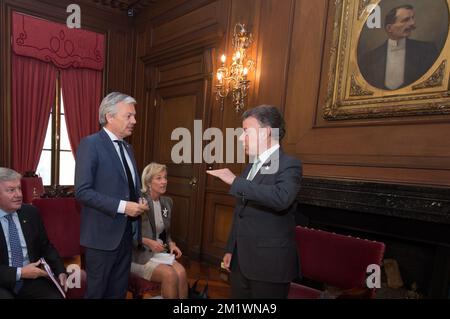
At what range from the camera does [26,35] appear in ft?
14.9

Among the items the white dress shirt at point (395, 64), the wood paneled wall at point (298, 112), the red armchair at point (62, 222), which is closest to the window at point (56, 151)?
the wood paneled wall at point (298, 112)

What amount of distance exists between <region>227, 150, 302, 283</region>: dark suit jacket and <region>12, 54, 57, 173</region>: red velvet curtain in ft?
14.6

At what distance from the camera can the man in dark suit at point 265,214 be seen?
1.45m

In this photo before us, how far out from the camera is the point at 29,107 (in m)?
4.71

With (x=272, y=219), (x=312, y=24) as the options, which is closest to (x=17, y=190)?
(x=272, y=219)

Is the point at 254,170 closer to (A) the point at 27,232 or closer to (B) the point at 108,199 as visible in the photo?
(B) the point at 108,199

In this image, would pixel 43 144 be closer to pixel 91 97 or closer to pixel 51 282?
pixel 91 97

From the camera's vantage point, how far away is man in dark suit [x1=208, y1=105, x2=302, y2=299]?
1.45 meters

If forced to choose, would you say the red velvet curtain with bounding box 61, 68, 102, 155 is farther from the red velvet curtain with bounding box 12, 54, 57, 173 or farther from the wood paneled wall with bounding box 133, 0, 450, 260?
the wood paneled wall with bounding box 133, 0, 450, 260

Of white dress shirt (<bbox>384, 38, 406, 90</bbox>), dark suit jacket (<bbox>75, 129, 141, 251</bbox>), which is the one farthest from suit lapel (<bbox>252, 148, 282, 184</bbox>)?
white dress shirt (<bbox>384, 38, 406, 90</bbox>)

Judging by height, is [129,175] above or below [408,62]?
below

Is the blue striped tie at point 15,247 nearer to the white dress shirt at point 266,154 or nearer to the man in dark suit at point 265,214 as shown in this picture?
the man in dark suit at point 265,214

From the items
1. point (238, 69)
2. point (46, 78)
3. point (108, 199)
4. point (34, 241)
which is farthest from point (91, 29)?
point (108, 199)

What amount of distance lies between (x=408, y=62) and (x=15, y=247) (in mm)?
2984
